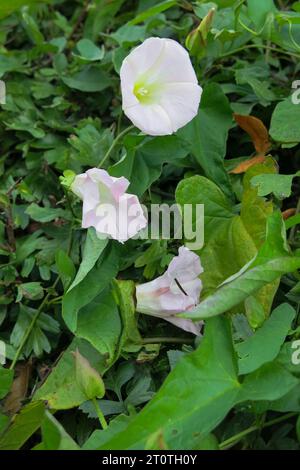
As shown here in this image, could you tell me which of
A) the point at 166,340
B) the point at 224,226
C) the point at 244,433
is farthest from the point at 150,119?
the point at 244,433

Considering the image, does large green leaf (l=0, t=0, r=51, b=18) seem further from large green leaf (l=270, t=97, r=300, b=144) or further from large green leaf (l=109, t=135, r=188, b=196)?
large green leaf (l=270, t=97, r=300, b=144)

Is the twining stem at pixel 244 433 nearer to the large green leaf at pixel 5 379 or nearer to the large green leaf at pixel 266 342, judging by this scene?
Result: the large green leaf at pixel 266 342

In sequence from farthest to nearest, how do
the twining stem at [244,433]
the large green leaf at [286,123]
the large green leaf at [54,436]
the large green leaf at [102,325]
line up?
the large green leaf at [286,123], the large green leaf at [102,325], the twining stem at [244,433], the large green leaf at [54,436]

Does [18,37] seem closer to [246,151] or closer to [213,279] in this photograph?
[246,151]

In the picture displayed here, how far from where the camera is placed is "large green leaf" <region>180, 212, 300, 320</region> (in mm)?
662

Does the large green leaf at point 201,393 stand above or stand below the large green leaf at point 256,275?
below

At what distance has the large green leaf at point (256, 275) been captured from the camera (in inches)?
26.0

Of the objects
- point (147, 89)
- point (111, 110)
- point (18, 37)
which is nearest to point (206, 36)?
point (147, 89)

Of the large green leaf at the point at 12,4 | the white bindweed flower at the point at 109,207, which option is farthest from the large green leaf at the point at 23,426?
the large green leaf at the point at 12,4

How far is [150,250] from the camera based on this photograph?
871mm

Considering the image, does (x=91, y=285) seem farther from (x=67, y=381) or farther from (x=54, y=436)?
(x=54, y=436)

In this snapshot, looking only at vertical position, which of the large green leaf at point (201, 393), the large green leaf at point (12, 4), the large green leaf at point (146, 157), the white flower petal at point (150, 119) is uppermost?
the large green leaf at point (12, 4)

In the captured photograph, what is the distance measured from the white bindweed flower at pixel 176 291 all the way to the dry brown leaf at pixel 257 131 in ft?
0.76

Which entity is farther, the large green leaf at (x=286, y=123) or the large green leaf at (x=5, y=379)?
the large green leaf at (x=286, y=123)
